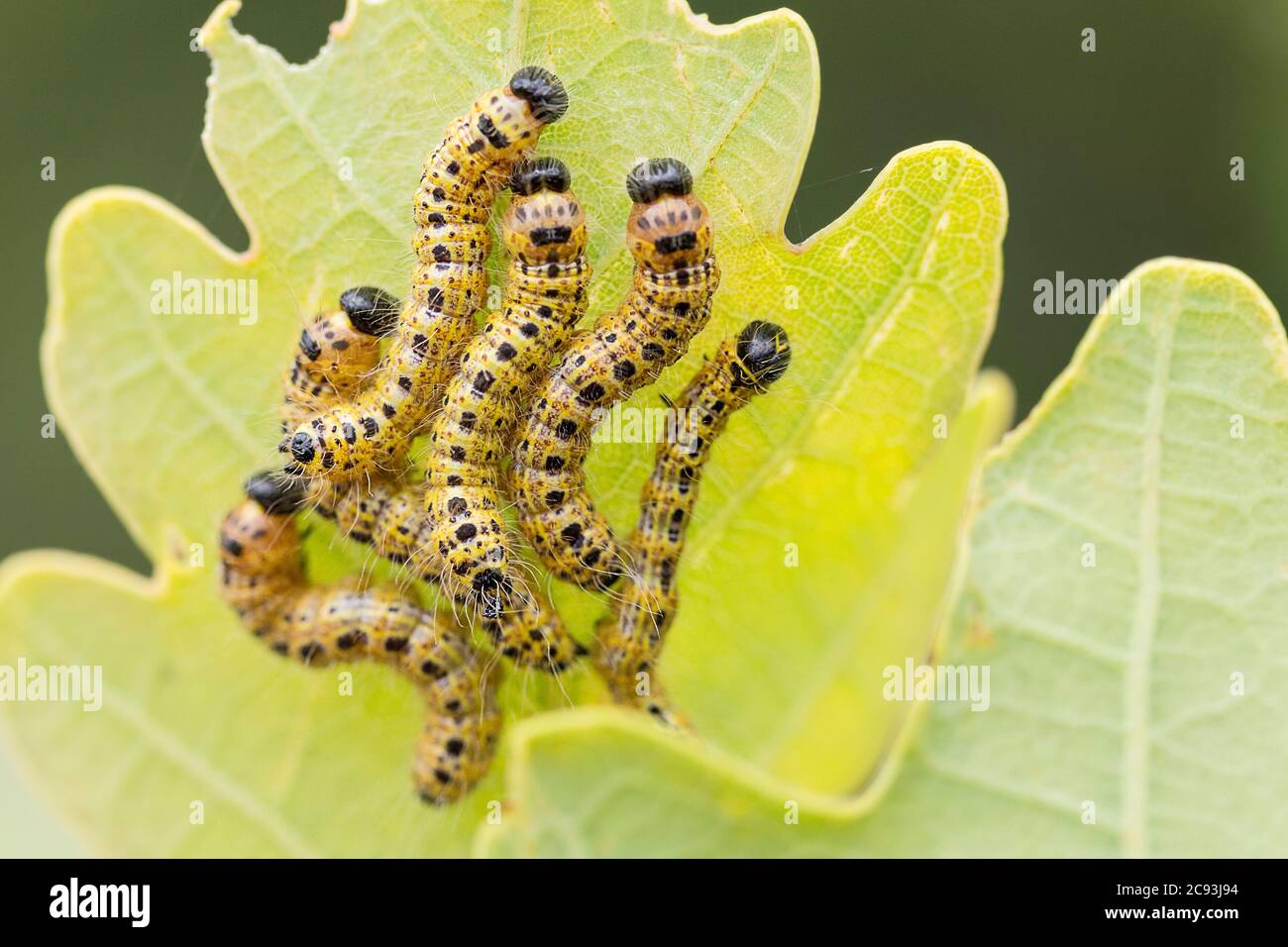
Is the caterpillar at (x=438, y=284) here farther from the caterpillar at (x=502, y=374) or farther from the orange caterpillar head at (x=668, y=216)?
the orange caterpillar head at (x=668, y=216)

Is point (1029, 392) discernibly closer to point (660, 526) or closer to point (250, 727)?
point (660, 526)

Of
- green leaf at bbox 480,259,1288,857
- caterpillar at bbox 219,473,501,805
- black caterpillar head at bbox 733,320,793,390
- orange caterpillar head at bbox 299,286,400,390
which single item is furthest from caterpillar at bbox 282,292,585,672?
green leaf at bbox 480,259,1288,857

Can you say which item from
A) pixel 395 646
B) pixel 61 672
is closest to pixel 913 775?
pixel 395 646

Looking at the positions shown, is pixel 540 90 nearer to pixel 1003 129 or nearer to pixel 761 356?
pixel 761 356

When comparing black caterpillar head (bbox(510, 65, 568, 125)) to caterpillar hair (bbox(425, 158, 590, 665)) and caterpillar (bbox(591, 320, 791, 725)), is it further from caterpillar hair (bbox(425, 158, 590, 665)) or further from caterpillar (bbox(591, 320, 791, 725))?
caterpillar (bbox(591, 320, 791, 725))

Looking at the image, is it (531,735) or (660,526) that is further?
(660,526)

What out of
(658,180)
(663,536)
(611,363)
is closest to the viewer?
(658,180)

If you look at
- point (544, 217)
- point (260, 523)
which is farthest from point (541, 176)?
point (260, 523)

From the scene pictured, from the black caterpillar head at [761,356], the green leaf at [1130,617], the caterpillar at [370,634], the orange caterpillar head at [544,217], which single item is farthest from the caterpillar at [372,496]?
the green leaf at [1130,617]
